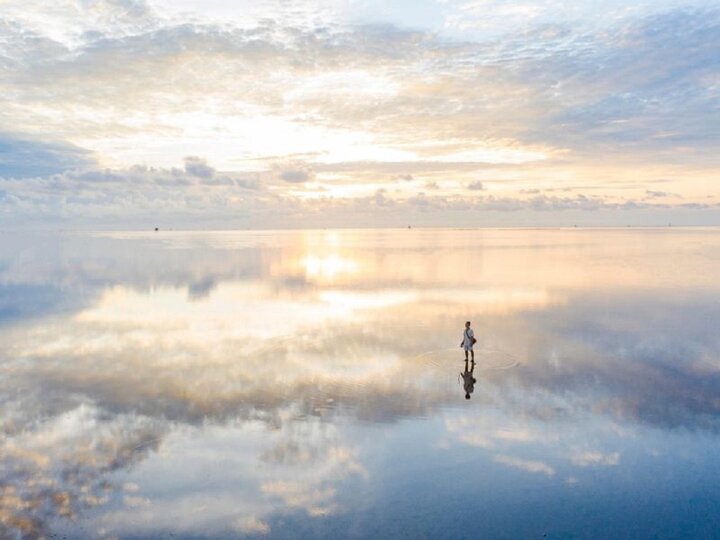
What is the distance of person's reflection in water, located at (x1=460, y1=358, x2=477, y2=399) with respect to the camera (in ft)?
85.8

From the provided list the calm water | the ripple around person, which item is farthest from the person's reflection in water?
the ripple around person

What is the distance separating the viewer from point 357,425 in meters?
22.2

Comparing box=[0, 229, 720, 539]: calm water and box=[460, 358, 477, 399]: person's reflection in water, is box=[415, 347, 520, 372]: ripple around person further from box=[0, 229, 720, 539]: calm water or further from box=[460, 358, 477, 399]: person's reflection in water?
box=[460, 358, 477, 399]: person's reflection in water

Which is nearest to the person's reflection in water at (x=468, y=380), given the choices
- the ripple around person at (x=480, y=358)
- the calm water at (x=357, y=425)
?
the calm water at (x=357, y=425)

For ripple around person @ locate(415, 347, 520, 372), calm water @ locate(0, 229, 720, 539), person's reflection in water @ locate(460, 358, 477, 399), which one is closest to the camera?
calm water @ locate(0, 229, 720, 539)

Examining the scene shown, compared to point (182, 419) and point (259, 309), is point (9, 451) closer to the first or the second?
point (182, 419)

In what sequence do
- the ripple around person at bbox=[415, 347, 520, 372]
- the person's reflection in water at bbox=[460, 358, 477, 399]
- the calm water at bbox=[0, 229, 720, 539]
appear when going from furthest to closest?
the ripple around person at bbox=[415, 347, 520, 372], the person's reflection in water at bbox=[460, 358, 477, 399], the calm water at bbox=[0, 229, 720, 539]

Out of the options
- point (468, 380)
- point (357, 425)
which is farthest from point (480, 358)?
point (357, 425)

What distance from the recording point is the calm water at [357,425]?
16109 mm

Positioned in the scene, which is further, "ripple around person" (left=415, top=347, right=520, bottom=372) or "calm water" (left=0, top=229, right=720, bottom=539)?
"ripple around person" (left=415, top=347, right=520, bottom=372)

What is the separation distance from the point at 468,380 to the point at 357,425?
7.95 metres

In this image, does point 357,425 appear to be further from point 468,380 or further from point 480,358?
point 480,358

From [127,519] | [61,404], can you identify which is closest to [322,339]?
[61,404]

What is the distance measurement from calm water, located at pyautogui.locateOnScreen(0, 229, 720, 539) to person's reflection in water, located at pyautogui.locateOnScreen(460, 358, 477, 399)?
11.2 inches
